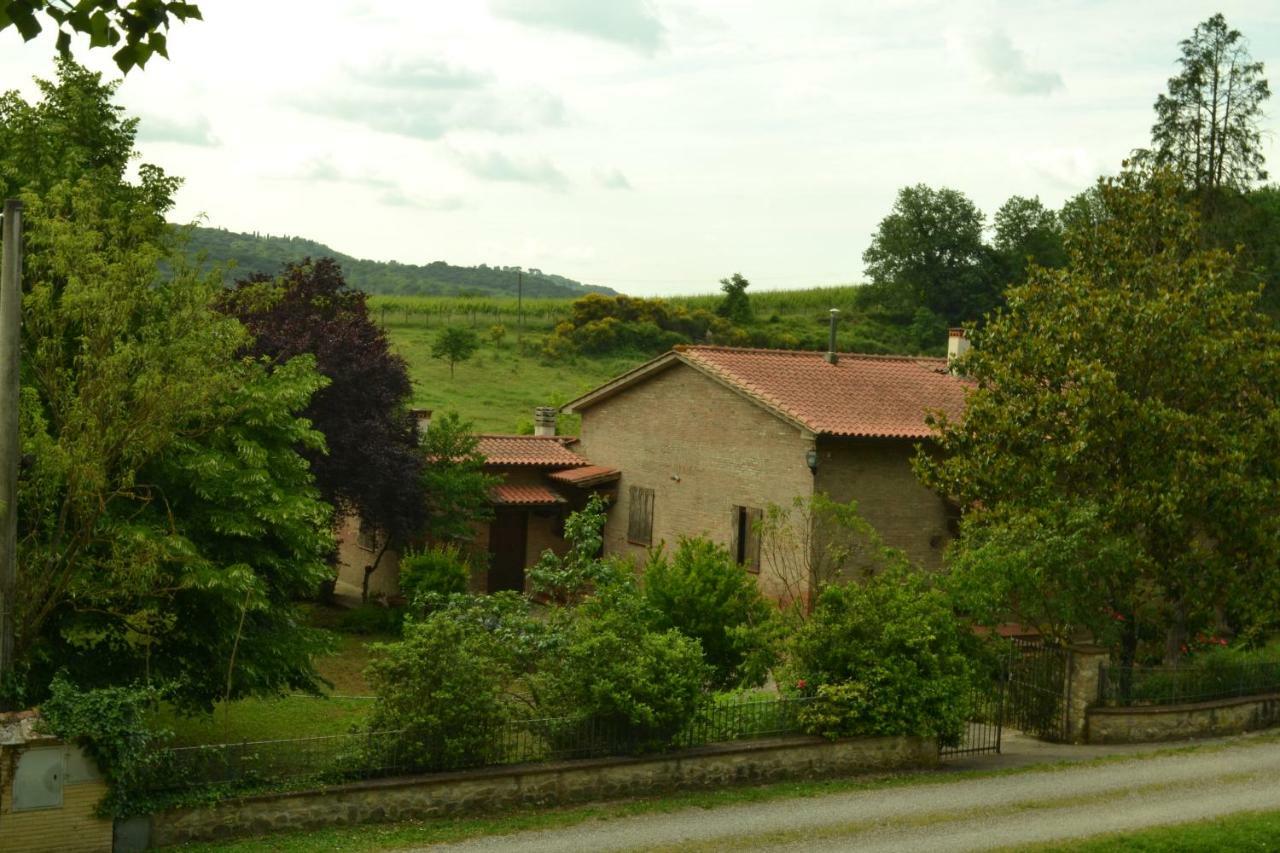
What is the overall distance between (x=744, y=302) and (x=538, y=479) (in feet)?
158

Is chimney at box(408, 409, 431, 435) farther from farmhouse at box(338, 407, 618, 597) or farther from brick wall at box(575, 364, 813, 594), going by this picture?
brick wall at box(575, 364, 813, 594)

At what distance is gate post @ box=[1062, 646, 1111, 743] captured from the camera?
1941 cm

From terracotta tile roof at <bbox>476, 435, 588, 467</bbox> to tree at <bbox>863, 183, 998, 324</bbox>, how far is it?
168ft

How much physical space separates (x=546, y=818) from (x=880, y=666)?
5.05 metres

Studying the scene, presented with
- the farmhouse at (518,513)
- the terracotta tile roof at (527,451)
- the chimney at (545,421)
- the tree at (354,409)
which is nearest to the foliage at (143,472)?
the tree at (354,409)

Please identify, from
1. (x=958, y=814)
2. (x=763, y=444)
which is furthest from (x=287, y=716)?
(x=763, y=444)

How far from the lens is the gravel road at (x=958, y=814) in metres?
13.9

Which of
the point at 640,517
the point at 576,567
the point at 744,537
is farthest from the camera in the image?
the point at 640,517

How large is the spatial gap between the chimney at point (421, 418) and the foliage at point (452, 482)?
0.42 m

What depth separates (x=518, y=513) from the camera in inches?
1281

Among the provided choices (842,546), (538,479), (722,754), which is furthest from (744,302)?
(722,754)

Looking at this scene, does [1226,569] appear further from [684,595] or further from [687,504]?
[687,504]

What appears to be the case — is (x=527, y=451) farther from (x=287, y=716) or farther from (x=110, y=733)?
(x=110, y=733)

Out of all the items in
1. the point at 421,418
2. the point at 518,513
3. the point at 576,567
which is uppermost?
the point at 421,418
